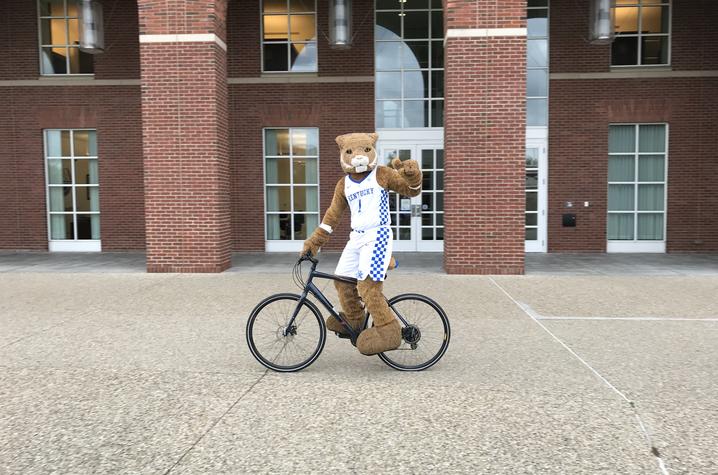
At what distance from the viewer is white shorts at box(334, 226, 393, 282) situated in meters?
4.73

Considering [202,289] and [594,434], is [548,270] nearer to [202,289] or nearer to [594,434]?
[202,289]

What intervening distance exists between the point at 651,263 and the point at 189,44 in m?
10.2

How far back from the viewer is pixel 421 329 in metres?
4.88

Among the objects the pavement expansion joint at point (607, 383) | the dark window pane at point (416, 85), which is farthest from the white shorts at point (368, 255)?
the dark window pane at point (416, 85)

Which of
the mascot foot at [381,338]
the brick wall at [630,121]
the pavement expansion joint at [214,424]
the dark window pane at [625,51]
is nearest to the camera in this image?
the pavement expansion joint at [214,424]

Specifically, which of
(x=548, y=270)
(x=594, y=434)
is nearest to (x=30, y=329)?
(x=594, y=434)

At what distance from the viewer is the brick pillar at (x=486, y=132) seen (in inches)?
402

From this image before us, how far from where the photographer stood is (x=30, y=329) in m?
6.38

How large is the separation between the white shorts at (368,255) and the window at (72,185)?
11804 mm

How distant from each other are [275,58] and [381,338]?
11.1 meters

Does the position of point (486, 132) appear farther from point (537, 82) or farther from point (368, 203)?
point (368, 203)

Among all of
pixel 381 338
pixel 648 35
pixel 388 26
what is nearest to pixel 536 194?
pixel 648 35

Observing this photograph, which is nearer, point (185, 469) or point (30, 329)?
point (185, 469)

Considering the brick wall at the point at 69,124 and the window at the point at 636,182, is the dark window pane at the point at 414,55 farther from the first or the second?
the brick wall at the point at 69,124
